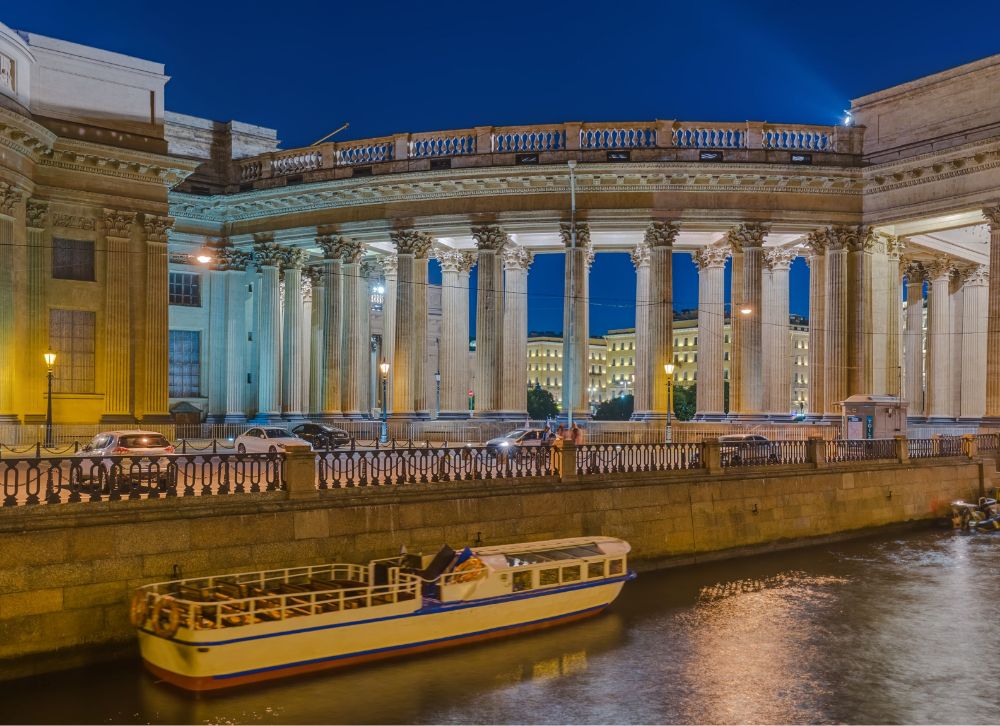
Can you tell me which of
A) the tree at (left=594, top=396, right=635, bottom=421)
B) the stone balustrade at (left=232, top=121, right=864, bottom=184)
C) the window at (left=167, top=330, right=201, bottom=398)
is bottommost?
the tree at (left=594, top=396, right=635, bottom=421)

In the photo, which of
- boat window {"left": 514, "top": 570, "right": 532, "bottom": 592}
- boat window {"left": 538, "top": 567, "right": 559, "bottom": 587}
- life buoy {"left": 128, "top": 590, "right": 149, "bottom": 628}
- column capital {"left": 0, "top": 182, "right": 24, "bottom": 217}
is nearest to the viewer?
life buoy {"left": 128, "top": 590, "right": 149, "bottom": 628}

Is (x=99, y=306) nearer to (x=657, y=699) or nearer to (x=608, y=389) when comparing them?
(x=657, y=699)

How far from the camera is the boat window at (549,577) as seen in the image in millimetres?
20891

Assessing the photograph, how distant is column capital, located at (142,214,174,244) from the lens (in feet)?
122

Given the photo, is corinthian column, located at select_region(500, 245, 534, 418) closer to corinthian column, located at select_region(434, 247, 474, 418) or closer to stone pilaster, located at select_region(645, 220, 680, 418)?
corinthian column, located at select_region(434, 247, 474, 418)

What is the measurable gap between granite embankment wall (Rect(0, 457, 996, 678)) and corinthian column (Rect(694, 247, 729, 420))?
10109 mm

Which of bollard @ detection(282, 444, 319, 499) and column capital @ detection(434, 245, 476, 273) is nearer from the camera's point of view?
bollard @ detection(282, 444, 319, 499)

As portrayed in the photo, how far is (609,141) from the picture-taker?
40719 millimetres

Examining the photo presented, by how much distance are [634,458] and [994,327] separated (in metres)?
19.1

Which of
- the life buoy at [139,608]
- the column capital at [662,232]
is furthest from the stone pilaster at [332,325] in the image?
the life buoy at [139,608]

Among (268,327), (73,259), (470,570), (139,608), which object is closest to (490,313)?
(268,327)

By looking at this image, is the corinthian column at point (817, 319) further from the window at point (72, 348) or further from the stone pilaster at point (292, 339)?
the window at point (72, 348)

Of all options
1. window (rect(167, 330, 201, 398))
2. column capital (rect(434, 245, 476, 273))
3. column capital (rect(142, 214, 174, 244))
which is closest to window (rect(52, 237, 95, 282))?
column capital (rect(142, 214, 174, 244))

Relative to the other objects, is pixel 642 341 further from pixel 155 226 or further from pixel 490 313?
pixel 155 226
